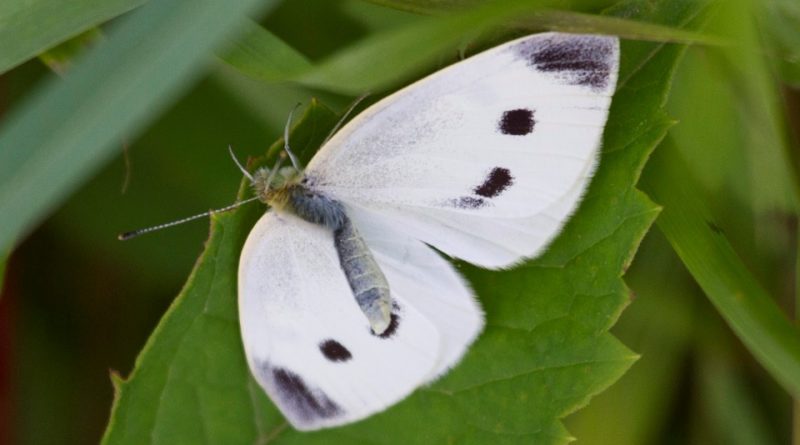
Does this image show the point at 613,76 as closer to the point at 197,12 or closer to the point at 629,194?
the point at 629,194

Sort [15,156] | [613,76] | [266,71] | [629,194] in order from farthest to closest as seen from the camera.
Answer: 1. [266,71]
2. [629,194]
3. [613,76]
4. [15,156]

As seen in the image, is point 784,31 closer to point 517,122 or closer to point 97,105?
point 517,122

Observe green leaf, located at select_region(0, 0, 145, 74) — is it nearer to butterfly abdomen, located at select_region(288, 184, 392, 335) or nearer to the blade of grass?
butterfly abdomen, located at select_region(288, 184, 392, 335)

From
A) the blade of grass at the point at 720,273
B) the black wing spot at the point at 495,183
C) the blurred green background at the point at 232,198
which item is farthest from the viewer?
the blurred green background at the point at 232,198

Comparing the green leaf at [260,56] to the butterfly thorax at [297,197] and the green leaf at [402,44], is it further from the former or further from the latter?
the butterfly thorax at [297,197]

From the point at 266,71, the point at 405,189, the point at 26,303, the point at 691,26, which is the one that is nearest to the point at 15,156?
the point at 266,71

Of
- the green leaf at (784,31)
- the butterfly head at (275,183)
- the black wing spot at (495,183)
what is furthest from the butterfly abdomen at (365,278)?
the green leaf at (784,31)

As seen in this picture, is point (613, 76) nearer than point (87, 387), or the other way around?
point (613, 76)
